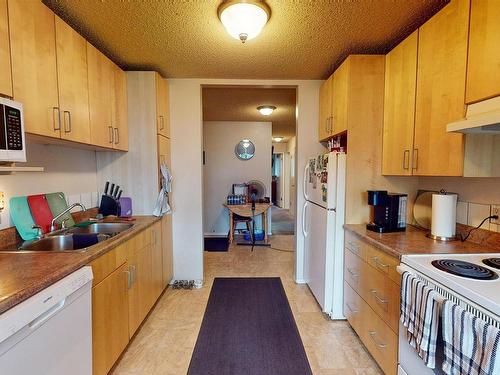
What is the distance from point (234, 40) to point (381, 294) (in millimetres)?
2144

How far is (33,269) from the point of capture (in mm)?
1148

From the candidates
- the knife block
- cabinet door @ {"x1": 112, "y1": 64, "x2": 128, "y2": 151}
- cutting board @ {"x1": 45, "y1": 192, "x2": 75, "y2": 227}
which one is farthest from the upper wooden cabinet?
Answer: cutting board @ {"x1": 45, "y1": 192, "x2": 75, "y2": 227}

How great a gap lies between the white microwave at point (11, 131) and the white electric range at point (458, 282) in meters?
2.02

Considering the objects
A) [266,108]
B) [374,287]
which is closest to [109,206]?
[374,287]

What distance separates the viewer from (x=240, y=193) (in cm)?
530

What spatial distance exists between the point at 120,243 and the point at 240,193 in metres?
3.62

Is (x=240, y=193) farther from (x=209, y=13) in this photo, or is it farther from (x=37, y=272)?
(x=37, y=272)

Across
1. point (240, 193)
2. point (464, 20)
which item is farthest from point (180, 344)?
point (240, 193)

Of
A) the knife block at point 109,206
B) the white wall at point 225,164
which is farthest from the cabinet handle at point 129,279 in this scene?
the white wall at point 225,164

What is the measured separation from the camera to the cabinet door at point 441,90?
1417mm

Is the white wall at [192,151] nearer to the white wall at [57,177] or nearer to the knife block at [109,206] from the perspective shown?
the knife block at [109,206]

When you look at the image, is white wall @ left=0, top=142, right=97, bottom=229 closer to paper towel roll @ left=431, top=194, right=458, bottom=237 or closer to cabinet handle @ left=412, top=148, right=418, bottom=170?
cabinet handle @ left=412, top=148, right=418, bottom=170

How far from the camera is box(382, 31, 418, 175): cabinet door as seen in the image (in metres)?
1.81

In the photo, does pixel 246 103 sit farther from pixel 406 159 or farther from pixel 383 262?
pixel 383 262
